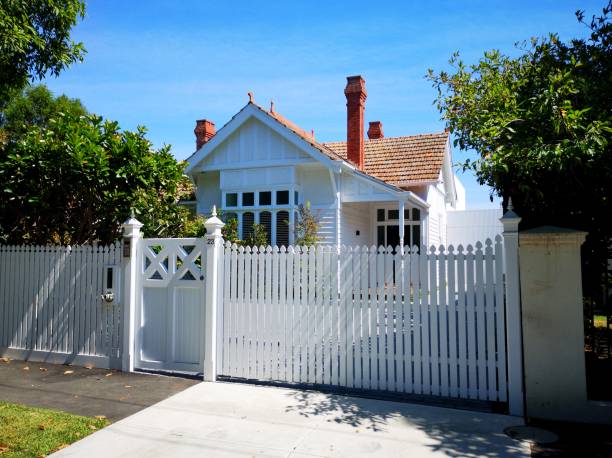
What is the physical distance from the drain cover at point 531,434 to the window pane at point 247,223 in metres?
11.1

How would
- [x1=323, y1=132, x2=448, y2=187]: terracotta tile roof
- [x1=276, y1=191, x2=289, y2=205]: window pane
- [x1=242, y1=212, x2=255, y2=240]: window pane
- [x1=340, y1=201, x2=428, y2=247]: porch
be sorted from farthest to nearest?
[x1=340, y1=201, x2=428, y2=247]: porch < [x1=323, y1=132, x2=448, y2=187]: terracotta tile roof < [x1=242, y1=212, x2=255, y2=240]: window pane < [x1=276, y1=191, x2=289, y2=205]: window pane

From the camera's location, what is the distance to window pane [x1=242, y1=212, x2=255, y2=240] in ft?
49.7

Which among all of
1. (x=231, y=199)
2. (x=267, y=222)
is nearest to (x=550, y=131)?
(x=267, y=222)

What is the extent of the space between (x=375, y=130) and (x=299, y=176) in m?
8.18

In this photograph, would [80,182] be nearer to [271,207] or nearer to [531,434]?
[531,434]

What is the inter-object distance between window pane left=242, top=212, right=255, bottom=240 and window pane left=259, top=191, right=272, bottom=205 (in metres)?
0.54

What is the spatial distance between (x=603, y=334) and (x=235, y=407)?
706 centimetres

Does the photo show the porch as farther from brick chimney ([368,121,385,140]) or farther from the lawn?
the lawn

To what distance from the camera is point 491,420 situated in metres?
5.08

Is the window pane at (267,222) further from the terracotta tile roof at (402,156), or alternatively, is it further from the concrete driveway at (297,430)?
the concrete driveway at (297,430)

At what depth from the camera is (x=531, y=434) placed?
472cm

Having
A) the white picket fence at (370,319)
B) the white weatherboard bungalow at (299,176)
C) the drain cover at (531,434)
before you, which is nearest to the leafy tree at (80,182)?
the white picket fence at (370,319)

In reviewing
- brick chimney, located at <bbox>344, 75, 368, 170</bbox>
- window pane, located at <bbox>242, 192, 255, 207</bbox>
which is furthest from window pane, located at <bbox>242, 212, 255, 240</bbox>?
brick chimney, located at <bbox>344, 75, 368, 170</bbox>

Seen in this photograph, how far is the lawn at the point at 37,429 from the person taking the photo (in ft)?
14.3
